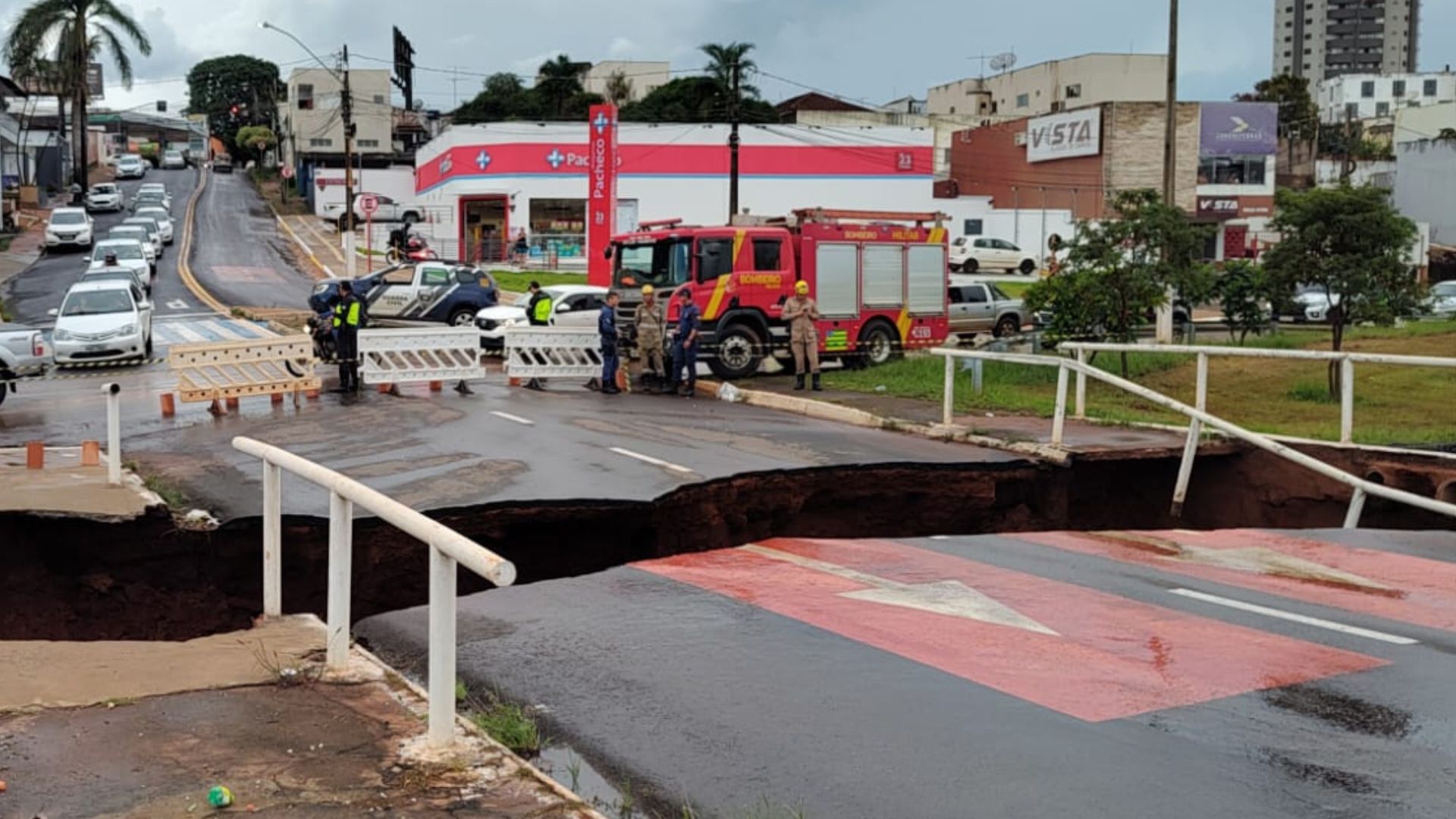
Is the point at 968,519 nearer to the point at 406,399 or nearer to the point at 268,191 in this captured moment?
the point at 406,399

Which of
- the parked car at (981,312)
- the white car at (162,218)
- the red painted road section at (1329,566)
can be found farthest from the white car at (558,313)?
the white car at (162,218)

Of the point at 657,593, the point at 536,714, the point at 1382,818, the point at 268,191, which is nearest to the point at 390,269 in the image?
the point at 657,593

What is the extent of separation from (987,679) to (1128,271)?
17.0m

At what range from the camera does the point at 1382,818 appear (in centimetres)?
493

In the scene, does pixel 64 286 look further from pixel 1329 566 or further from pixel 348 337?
pixel 1329 566

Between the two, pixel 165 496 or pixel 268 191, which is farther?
pixel 268 191

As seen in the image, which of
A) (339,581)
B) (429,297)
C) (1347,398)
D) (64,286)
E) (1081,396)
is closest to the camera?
(339,581)

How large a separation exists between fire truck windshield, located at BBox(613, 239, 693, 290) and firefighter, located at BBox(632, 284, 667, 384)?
0.97 metres

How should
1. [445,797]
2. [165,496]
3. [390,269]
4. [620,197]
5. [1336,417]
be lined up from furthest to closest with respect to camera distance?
[620,197] → [390,269] → [1336,417] → [165,496] → [445,797]

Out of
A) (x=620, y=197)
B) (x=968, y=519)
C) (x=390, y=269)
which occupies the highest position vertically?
(x=620, y=197)

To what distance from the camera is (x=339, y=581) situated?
242 inches

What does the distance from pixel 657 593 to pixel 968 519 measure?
6962mm

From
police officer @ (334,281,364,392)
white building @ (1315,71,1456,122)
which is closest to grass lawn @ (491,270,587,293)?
police officer @ (334,281,364,392)

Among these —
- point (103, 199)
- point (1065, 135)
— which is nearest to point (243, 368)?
point (1065, 135)
